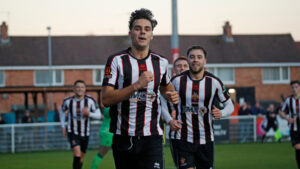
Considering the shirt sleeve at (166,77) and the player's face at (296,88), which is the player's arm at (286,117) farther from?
the shirt sleeve at (166,77)

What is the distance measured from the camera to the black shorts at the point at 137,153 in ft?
20.5

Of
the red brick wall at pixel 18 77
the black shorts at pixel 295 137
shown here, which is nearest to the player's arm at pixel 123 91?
the black shorts at pixel 295 137

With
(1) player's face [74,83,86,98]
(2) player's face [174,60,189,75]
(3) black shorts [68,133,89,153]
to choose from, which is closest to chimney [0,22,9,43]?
(1) player's face [74,83,86,98]

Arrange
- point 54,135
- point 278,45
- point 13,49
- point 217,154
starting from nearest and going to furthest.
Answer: point 217,154 → point 54,135 → point 13,49 → point 278,45

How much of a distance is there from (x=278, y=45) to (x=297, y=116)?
4434 cm

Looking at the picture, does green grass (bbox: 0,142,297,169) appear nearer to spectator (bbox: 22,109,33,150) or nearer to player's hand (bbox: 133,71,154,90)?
spectator (bbox: 22,109,33,150)

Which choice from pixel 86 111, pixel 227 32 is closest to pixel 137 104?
pixel 86 111

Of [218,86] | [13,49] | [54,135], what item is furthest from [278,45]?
[218,86]

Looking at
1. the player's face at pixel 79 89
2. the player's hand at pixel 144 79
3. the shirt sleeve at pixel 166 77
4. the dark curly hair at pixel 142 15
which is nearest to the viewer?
the player's hand at pixel 144 79

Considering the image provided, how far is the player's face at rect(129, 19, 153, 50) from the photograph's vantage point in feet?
20.3

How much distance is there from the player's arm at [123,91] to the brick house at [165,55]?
4510 centimetres

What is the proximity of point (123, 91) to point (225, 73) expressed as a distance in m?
49.3

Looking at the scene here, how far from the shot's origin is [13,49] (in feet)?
174

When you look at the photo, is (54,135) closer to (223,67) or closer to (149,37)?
(149,37)
